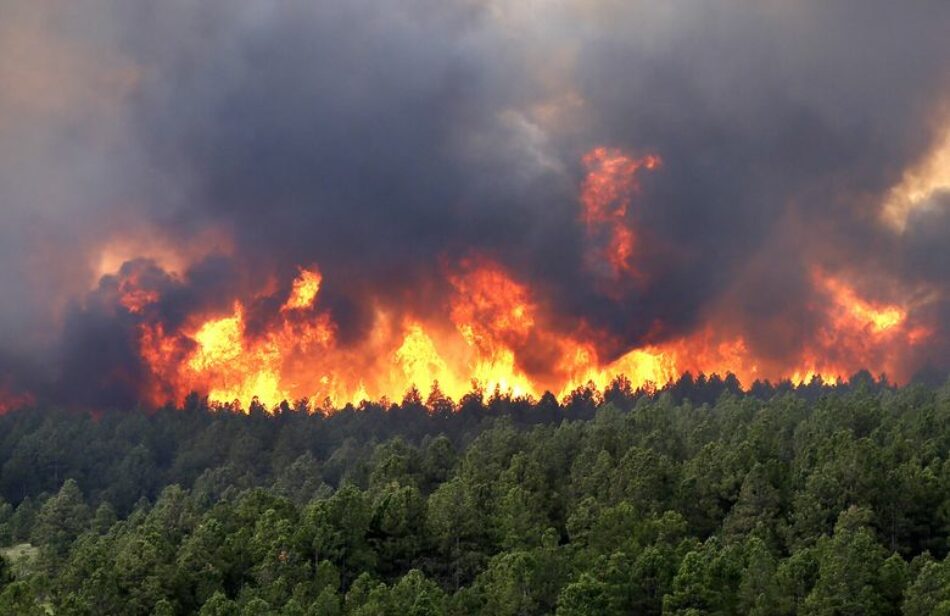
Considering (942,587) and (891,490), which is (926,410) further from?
(942,587)

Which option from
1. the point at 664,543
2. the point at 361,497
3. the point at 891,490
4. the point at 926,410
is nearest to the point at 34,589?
the point at 361,497

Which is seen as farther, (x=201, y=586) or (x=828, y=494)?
(x=828, y=494)

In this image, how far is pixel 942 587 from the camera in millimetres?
99375

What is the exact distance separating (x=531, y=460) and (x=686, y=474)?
24960mm

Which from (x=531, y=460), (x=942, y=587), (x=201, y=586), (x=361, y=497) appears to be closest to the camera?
(x=942, y=587)

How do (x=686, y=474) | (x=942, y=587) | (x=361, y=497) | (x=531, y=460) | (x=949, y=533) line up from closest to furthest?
1. (x=942, y=587)
2. (x=949, y=533)
3. (x=361, y=497)
4. (x=686, y=474)
5. (x=531, y=460)

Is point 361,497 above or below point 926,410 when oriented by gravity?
below

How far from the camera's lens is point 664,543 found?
391ft

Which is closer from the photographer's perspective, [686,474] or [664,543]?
[664,543]

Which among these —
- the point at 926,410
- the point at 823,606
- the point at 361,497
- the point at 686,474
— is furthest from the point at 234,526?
the point at 926,410

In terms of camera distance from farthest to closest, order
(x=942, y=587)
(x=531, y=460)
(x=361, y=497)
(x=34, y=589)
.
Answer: (x=531, y=460) → (x=361, y=497) → (x=34, y=589) → (x=942, y=587)

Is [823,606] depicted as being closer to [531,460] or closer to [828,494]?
[828,494]

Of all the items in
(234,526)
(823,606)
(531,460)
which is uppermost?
(531,460)

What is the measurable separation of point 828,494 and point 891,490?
7637mm
